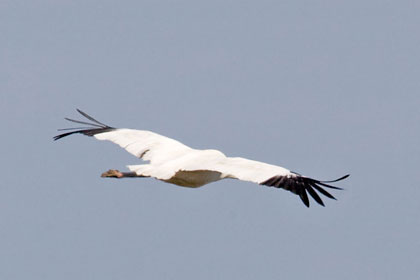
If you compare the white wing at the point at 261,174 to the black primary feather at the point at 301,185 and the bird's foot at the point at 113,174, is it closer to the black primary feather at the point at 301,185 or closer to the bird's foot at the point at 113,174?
the black primary feather at the point at 301,185

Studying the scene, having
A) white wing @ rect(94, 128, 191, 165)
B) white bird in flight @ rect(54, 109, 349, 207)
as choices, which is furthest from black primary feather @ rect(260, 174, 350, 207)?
Result: white wing @ rect(94, 128, 191, 165)

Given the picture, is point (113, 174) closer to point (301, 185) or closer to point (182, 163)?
point (182, 163)

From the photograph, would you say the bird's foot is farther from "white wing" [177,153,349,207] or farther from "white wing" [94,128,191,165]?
"white wing" [177,153,349,207]

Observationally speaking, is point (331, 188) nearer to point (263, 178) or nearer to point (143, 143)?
point (263, 178)

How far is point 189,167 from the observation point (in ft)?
88.4

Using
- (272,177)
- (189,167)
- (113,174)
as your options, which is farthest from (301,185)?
(113,174)

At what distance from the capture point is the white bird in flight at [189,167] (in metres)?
25.6

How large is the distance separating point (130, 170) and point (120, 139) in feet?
9.10

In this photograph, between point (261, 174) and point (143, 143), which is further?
point (143, 143)

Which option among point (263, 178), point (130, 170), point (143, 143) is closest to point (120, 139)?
point (143, 143)

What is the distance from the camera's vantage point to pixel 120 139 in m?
30.4

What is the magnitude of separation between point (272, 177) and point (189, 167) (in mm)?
1997

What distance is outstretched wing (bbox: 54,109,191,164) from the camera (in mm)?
28953

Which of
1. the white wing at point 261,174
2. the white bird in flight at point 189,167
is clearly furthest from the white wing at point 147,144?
the white wing at point 261,174
